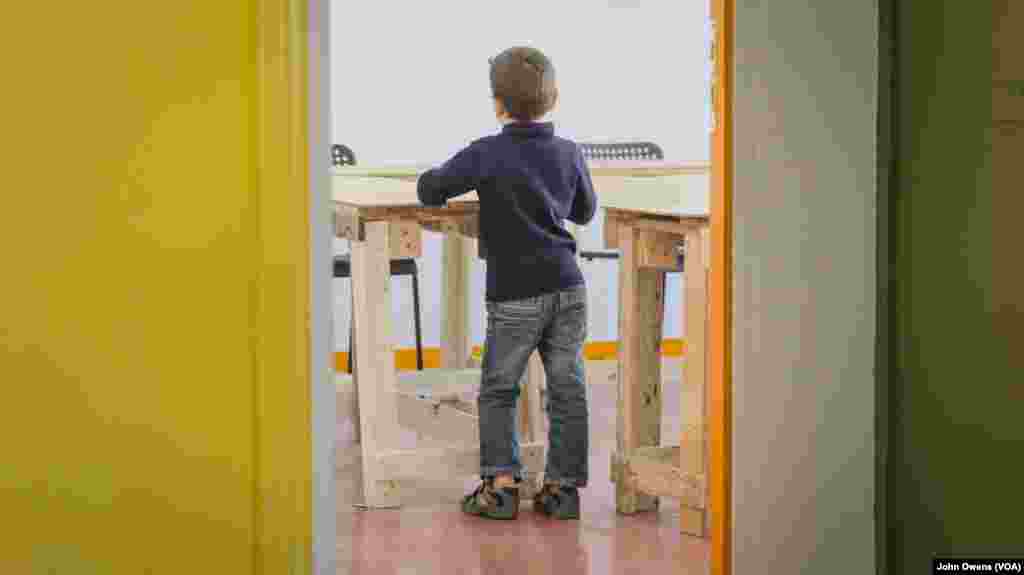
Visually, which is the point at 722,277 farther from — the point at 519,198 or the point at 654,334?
the point at 654,334

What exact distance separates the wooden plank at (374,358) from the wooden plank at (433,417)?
421 mm

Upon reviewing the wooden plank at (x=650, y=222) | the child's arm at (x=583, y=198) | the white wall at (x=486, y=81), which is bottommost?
the wooden plank at (x=650, y=222)

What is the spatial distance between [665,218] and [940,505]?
1346 millimetres

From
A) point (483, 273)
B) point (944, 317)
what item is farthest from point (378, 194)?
point (483, 273)

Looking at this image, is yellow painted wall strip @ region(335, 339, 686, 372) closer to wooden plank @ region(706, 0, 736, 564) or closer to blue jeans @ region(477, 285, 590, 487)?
blue jeans @ region(477, 285, 590, 487)

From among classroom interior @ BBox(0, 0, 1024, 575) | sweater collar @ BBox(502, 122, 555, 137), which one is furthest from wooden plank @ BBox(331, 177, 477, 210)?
classroom interior @ BBox(0, 0, 1024, 575)

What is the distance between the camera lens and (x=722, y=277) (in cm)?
190

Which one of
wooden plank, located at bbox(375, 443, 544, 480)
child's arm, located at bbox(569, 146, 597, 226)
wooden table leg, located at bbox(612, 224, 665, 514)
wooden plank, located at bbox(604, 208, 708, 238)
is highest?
child's arm, located at bbox(569, 146, 597, 226)

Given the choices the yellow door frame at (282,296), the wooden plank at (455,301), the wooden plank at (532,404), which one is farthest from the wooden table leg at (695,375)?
the wooden plank at (455,301)

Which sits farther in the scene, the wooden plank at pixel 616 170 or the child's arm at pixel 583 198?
the wooden plank at pixel 616 170

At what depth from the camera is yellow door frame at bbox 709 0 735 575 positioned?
6.18ft

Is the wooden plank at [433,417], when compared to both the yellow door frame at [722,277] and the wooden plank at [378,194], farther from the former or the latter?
the yellow door frame at [722,277]

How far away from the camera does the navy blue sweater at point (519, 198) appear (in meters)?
3.00

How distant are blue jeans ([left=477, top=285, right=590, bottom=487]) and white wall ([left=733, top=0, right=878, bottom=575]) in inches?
47.1
